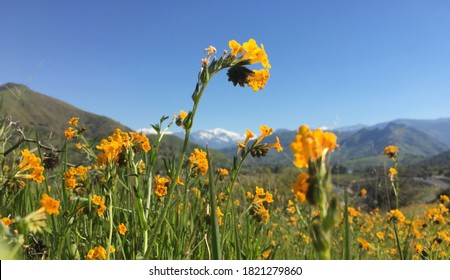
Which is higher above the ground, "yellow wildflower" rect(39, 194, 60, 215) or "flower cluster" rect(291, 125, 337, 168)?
"flower cluster" rect(291, 125, 337, 168)

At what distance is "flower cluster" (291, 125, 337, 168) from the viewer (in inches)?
39.0

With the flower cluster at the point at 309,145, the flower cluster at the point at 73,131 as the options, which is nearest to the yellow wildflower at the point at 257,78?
the flower cluster at the point at 309,145

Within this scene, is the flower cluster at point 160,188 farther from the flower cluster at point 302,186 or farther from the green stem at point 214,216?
the flower cluster at point 302,186

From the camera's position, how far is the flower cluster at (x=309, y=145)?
0.99m

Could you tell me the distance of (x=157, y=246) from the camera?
100 inches

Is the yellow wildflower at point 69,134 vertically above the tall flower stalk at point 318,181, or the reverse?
the yellow wildflower at point 69,134

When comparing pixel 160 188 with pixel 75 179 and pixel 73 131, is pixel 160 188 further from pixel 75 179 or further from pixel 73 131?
pixel 73 131

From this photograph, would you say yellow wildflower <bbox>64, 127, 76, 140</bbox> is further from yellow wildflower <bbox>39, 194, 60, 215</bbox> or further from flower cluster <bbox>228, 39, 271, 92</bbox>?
yellow wildflower <bbox>39, 194, 60, 215</bbox>

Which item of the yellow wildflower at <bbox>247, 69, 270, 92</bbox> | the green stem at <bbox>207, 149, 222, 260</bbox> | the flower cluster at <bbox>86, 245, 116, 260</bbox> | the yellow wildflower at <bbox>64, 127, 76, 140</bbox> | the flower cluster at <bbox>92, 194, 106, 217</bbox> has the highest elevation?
the yellow wildflower at <bbox>247, 69, 270, 92</bbox>

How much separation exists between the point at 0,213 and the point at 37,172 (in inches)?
39.4

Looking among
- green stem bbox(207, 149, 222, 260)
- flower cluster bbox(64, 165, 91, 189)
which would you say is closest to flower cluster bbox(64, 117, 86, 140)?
flower cluster bbox(64, 165, 91, 189)

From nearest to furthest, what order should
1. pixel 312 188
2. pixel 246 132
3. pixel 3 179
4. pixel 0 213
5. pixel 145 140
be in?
pixel 312 188, pixel 3 179, pixel 0 213, pixel 145 140, pixel 246 132
